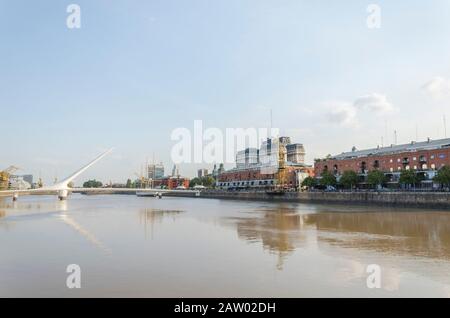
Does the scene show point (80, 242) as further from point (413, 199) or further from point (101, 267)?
point (413, 199)

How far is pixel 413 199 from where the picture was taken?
31.2 meters

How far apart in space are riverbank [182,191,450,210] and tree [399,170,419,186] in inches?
185

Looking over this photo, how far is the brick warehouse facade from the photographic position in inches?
1550

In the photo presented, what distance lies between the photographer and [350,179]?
4528 centimetres

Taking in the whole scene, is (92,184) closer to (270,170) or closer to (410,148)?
(270,170)

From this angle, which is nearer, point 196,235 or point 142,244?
point 142,244

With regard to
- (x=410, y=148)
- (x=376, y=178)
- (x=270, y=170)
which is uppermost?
(x=410, y=148)

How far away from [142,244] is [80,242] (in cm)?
225

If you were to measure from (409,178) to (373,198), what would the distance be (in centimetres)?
552

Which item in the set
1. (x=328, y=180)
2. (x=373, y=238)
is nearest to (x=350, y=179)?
(x=328, y=180)

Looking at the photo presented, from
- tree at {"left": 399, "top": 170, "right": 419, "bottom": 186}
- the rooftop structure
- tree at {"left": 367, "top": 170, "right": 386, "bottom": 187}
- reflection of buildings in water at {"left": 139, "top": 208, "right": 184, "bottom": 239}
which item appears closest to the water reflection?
reflection of buildings in water at {"left": 139, "top": 208, "right": 184, "bottom": 239}

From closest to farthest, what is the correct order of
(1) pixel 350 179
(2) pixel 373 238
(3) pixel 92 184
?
1. (2) pixel 373 238
2. (1) pixel 350 179
3. (3) pixel 92 184
